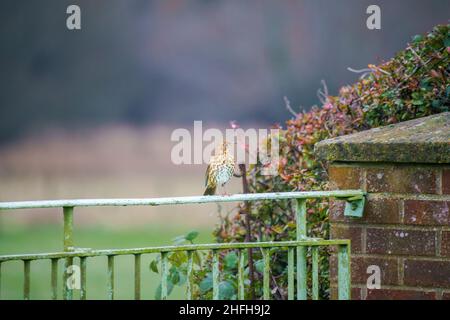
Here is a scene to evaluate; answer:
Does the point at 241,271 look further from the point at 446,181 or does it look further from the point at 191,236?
the point at 446,181

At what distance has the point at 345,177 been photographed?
3143 millimetres

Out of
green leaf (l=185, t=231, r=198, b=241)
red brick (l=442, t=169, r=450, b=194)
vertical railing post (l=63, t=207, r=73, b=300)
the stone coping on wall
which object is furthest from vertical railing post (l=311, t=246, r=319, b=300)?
vertical railing post (l=63, t=207, r=73, b=300)

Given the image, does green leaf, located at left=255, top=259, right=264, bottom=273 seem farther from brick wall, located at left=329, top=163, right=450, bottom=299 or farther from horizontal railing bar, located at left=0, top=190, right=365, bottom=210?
horizontal railing bar, located at left=0, top=190, right=365, bottom=210

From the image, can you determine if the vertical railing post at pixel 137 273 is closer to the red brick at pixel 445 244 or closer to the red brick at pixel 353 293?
the red brick at pixel 353 293

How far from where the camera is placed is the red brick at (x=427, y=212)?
9.88ft

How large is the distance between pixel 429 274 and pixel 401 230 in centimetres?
19

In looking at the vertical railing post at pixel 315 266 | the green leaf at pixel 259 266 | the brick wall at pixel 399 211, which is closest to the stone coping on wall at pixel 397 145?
the brick wall at pixel 399 211

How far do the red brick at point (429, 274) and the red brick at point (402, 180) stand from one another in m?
0.27

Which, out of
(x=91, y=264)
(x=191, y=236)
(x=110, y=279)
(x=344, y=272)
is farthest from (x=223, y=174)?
(x=91, y=264)

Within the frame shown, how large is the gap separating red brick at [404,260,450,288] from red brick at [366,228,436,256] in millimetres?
41

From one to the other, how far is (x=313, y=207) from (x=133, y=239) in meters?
7.53

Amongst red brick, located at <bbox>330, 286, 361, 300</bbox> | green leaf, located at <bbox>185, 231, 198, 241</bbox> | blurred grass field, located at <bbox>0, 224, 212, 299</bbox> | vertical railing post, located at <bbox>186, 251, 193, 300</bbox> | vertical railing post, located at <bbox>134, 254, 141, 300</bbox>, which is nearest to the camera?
vertical railing post, located at <bbox>134, 254, 141, 300</bbox>

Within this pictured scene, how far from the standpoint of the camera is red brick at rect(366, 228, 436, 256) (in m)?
3.04

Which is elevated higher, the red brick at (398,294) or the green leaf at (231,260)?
the green leaf at (231,260)
